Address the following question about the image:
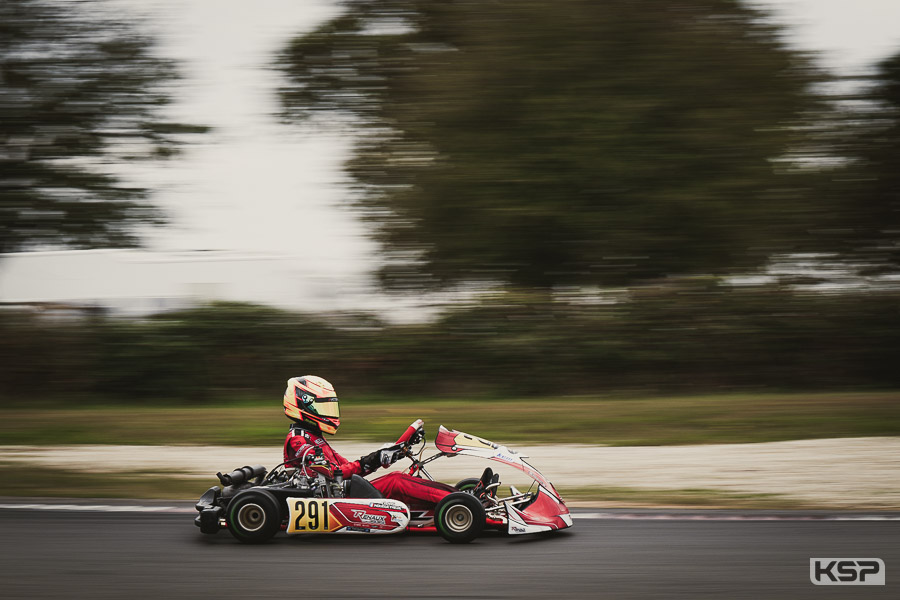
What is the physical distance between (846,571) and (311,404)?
12.2 feet

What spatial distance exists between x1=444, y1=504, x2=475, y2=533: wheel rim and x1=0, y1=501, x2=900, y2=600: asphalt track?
13 cm

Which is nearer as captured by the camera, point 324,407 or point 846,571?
point 846,571

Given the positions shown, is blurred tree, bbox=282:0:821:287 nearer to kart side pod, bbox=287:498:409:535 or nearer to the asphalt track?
the asphalt track

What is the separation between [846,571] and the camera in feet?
18.9

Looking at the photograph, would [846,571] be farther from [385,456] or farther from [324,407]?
[324,407]

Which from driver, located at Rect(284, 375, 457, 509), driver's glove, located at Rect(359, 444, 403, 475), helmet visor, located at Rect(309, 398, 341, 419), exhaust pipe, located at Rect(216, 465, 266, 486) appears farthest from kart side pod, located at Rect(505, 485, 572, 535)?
exhaust pipe, located at Rect(216, 465, 266, 486)

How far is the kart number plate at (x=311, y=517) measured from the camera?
6.39m

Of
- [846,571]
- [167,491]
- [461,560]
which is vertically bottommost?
[167,491]

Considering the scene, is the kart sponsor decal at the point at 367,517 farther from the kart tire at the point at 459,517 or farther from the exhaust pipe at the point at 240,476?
the exhaust pipe at the point at 240,476

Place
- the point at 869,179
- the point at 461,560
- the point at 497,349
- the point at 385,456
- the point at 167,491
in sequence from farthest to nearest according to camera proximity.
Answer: the point at 869,179
the point at 497,349
the point at 167,491
the point at 385,456
the point at 461,560

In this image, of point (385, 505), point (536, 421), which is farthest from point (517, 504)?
point (536, 421)

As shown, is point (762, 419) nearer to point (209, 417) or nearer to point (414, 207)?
point (414, 207)

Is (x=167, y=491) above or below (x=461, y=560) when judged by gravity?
below

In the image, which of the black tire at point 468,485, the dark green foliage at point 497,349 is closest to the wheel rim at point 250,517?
the black tire at point 468,485
